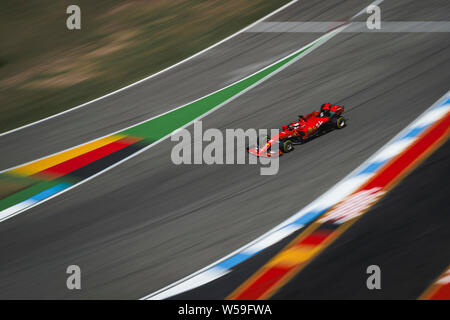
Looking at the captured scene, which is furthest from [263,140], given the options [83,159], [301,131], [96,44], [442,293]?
[96,44]

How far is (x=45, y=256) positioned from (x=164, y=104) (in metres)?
5.41

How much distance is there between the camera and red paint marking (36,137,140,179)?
11.2 meters

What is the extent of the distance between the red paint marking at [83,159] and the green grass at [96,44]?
296 centimetres

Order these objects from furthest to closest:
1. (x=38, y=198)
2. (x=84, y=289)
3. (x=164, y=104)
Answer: (x=164, y=104) < (x=38, y=198) < (x=84, y=289)

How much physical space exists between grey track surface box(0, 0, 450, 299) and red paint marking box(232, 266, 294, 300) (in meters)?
0.75

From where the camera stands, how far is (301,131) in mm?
10109

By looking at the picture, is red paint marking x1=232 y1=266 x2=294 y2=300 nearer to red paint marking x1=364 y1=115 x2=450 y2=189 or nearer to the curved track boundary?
the curved track boundary

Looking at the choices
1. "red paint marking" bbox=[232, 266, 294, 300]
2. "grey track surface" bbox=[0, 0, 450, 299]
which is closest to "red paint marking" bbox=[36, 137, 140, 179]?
"grey track surface" bbox=[0, 0, 450, 299]

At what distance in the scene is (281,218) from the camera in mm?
8570

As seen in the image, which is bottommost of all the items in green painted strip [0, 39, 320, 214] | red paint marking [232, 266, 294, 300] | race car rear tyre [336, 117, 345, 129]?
red paint marking [232, 266, 294, 300]

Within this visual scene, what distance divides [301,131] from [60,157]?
5.35m

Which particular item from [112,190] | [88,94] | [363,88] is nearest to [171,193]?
[112,190]

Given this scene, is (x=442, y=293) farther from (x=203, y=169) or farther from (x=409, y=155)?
(x=203, y=169)

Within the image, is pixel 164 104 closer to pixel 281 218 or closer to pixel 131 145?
pixel 131 145
